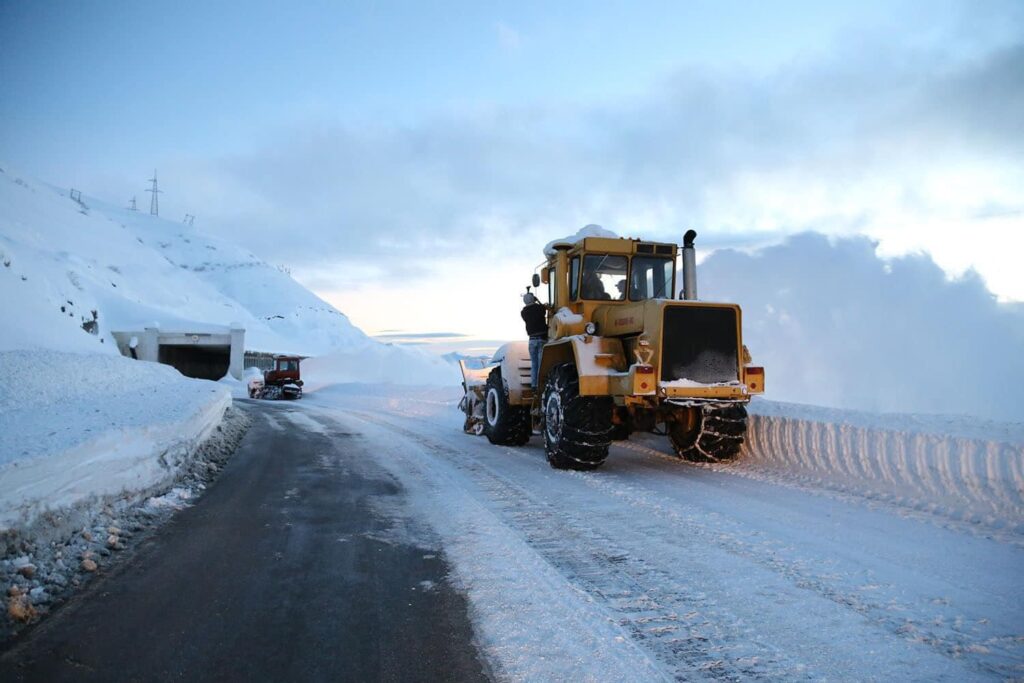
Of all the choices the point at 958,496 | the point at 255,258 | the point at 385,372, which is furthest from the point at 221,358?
the point at 255,258

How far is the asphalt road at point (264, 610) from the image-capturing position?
2900 mm

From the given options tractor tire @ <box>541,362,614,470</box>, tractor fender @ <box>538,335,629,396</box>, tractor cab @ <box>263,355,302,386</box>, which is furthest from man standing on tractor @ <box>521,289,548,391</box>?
tractor cab @ <box>263,355,302,386</box>

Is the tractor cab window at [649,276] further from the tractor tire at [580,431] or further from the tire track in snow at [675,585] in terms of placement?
the tire track in snow at [675,585]

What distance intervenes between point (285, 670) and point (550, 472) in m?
5.44

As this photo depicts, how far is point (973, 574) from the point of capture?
13.3 ft

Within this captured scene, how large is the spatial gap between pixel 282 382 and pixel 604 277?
2634cm

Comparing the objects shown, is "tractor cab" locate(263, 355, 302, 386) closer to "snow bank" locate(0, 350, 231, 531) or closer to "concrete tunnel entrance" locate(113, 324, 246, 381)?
"concrete tunnel entrance" locate(113, 324, 246, 381)

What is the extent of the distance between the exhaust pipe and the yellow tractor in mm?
14

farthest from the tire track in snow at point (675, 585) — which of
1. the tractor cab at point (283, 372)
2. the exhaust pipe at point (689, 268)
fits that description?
the tractor cab at point (283, 372)

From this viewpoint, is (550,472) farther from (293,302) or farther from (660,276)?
(293,302)

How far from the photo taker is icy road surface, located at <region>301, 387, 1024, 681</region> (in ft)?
9.70

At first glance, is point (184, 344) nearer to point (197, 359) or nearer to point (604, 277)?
point (197, 359)

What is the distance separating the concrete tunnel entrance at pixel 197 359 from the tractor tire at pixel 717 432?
148ft

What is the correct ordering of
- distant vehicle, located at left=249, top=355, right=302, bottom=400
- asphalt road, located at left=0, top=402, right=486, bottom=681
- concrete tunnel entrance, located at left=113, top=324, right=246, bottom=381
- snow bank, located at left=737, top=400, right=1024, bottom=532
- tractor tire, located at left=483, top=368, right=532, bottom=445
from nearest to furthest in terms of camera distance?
asphalt road, located at left=0, top=402, right=486, bottom=681, snow bank, located at left=737, top=400, right=1024, bottom=532, tractor tire, located at left=483, top=368, right=532, bottom=445, distant vehicle, located at left=249, top=355, right=302, bottom=400, concrete tunnel entrance, located at left=113, top=324, right=246, bottom=381
